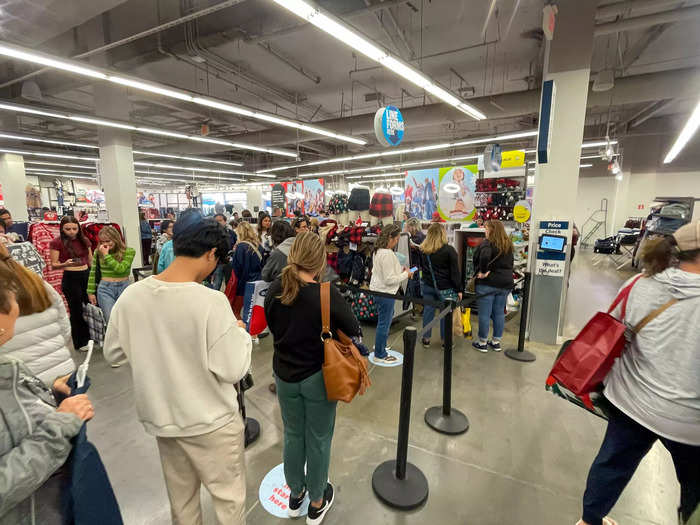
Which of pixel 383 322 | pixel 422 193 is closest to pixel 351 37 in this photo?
pixel 383 322

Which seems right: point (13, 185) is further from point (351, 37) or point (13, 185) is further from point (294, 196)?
point (351, 37)

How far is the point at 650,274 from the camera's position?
4.99 feet

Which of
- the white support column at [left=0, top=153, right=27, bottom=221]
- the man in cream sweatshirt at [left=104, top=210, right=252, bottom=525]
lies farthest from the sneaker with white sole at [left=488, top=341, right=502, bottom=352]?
the white support column at [left=0, top=153, right=27, bottom=221]

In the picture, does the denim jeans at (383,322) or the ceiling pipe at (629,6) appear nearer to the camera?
the denim jeans at (383,322)

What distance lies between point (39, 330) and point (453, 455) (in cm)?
273

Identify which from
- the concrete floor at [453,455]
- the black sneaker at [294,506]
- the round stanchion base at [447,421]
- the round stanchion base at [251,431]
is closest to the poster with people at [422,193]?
→ the concrete floor at [453,455]

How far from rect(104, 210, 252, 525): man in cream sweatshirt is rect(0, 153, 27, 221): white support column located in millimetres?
13857

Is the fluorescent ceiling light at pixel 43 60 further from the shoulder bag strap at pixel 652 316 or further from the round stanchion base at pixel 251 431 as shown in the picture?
the shoulder bag strap at pixel 652 316

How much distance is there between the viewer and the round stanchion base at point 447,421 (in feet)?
9.01

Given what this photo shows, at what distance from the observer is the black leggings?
4078 mm

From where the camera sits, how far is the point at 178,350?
1270mm

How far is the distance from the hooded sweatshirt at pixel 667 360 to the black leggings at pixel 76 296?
17.3ft

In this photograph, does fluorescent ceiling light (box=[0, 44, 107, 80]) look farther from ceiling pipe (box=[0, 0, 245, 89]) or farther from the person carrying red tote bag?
the person carrying red tote bag

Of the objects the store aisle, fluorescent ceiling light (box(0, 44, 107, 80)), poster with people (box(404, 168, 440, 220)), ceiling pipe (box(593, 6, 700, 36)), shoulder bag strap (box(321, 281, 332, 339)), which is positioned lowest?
the store aisle
